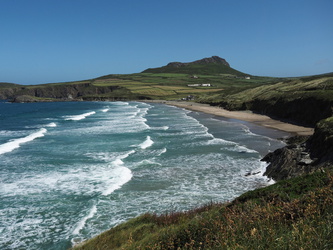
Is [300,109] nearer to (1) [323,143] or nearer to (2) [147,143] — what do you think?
(2) [147,143]

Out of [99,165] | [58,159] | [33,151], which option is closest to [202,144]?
[99,165]

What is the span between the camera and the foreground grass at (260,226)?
514 centimetres

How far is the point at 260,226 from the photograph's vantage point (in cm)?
577

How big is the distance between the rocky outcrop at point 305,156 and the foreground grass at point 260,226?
9.49 meters

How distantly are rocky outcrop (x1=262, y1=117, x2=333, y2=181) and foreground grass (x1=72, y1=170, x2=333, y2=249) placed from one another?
9489mm

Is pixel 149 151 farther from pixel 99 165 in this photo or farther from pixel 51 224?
pixel 51 224

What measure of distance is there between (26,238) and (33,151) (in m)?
21.1

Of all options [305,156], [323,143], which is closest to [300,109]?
[323,143]

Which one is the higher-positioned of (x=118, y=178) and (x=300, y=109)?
(x=300, y=109)

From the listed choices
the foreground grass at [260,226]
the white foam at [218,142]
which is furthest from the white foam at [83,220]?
the white foam at [218,142]

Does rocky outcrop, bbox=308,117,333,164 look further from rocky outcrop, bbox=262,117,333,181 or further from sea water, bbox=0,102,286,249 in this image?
sea water, bbox=0,102,286,249

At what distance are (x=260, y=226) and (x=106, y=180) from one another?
690 inches

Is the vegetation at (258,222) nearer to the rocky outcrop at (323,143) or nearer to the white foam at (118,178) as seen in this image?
the rocky outcrop at (323,143)

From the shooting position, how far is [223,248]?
5680 millimetres
